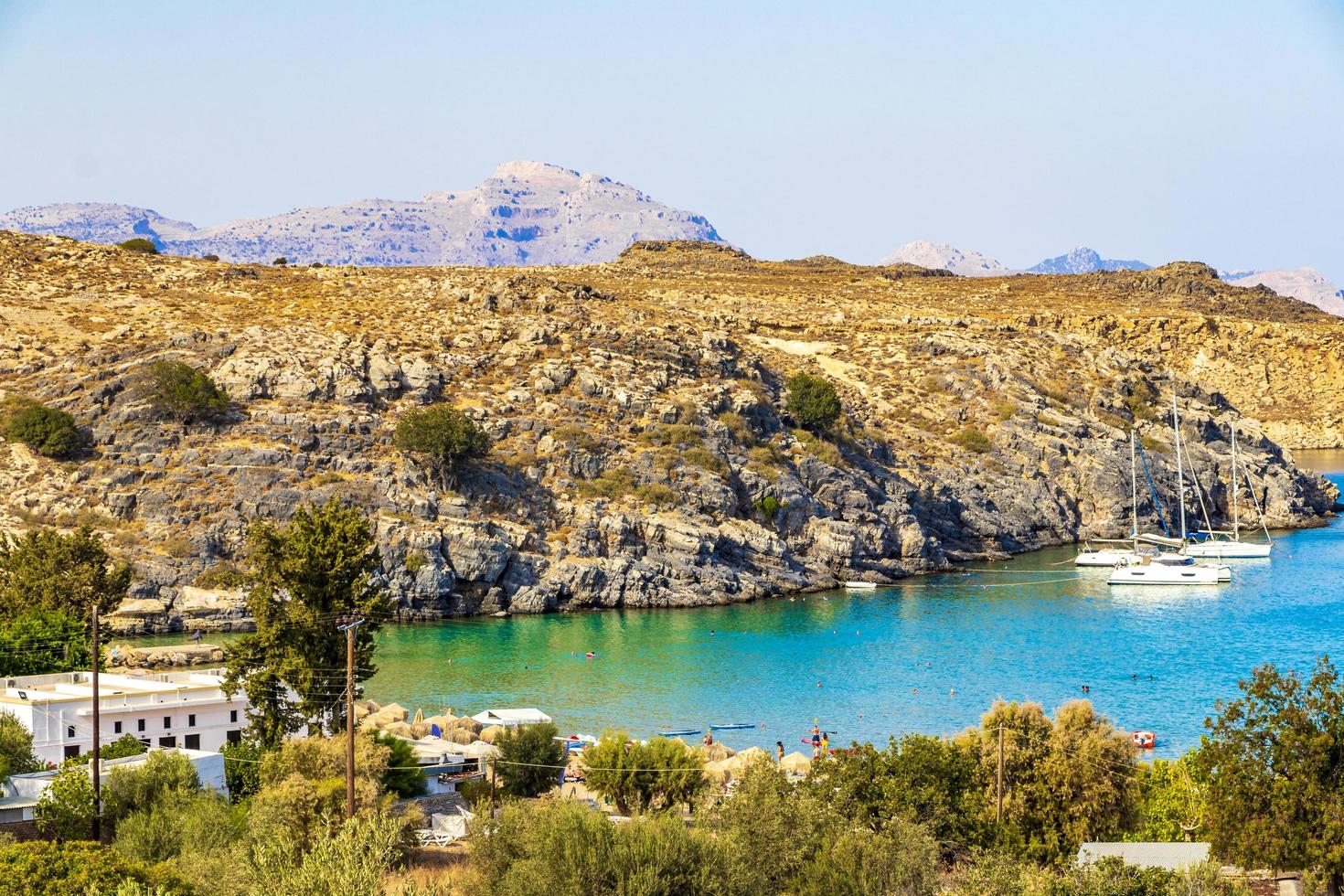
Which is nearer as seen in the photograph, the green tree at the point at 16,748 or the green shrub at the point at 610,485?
the green tree at the point at 16,748

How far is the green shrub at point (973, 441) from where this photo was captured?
361 ft

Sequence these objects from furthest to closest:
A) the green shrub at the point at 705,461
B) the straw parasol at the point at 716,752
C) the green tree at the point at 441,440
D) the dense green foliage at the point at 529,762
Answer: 1. the green shrub at the point at 705,461
2. the green tree at the point at 441,440
3. the straw parasol at the point at 716,752
4. the dense green foliage at the point at 529,762

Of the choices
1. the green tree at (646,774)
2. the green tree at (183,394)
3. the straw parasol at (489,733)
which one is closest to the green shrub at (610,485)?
the green tree at (183,394)

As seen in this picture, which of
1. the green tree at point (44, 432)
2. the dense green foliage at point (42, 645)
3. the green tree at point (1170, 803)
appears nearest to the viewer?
the green tree at point (1170, 803)

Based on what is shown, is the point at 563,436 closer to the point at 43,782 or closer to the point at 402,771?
the point at 402,771

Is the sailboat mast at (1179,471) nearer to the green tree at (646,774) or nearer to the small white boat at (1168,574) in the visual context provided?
the small white boat at (1168,574)

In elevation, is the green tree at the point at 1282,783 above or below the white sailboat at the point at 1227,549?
below

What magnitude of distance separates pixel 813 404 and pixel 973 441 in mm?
16078

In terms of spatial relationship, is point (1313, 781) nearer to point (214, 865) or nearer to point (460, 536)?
point (214, 865)

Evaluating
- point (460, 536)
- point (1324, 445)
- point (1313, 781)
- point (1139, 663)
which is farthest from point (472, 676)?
point (1324, 445)

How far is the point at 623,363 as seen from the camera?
320 ft

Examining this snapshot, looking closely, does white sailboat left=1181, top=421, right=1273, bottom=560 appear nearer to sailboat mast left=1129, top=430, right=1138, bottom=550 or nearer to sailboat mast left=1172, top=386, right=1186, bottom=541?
sailboat mast left=1172, top=386, right=1186, bottom=541

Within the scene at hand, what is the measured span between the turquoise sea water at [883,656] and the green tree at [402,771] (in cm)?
1299

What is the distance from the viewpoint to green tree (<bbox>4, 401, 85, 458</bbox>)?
80188 mm
